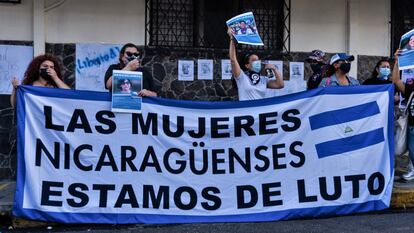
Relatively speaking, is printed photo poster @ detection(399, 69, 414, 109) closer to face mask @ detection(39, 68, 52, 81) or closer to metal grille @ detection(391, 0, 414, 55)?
metal grille @ detection(391, 0, 414, 55)

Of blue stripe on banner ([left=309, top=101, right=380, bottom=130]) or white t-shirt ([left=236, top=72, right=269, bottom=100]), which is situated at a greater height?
white t-shirt ([left=236, top=72, right=269, bottom=100])

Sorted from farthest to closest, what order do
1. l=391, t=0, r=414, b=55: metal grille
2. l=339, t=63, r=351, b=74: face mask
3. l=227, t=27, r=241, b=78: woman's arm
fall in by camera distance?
l=391, t=0, r=414, b=55: metal grille → l=339, t=63, r=351, b=74: face mask → l=227, t=27, r=241, b=78: woman's arm

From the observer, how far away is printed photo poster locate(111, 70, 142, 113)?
5469 mm

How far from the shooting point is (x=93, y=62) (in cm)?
796

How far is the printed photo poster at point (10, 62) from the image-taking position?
7629mm

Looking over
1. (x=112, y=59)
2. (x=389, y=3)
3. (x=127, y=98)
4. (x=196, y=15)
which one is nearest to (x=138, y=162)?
(x=127, y=98)

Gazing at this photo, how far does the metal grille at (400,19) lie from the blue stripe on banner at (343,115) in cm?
351

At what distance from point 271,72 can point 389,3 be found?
340 cm

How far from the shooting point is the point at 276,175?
5.77 m

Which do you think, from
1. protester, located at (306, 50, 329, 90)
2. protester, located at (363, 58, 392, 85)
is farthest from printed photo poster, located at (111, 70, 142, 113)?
protester, located at (363, 58, 392, 85)

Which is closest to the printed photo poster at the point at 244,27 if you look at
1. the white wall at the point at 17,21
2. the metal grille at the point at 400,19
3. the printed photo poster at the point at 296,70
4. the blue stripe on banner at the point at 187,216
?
the blue stripe on banner at the point at 187,216

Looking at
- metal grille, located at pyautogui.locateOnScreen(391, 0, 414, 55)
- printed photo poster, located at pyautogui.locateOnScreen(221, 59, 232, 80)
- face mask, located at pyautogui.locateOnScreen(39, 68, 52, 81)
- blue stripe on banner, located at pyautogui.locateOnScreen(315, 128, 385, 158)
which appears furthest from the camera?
metal grille, located at pyautogui.locateOnScreen(391, 0, 414, 55)

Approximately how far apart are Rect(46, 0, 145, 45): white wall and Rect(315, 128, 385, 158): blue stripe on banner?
137 inches

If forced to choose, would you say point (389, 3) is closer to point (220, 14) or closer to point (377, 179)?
point (220, 14)
